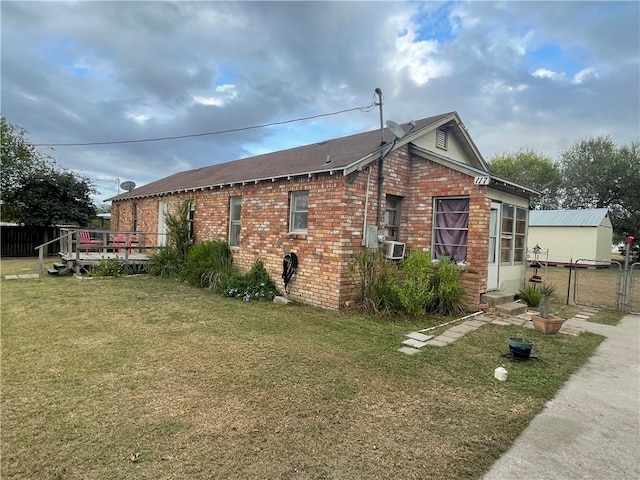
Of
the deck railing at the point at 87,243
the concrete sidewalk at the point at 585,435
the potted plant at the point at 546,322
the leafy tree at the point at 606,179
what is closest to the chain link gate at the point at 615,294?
Result: the potted plant at the point at 546,322

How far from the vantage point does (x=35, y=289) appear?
883 centimetres

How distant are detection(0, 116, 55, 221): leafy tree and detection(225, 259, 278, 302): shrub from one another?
18.0m

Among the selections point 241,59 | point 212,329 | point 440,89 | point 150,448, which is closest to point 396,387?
point 150,448

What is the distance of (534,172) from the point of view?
1409 inches

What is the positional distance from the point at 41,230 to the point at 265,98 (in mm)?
15868

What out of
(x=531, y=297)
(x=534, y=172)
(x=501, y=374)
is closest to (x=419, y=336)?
(x=501, y=374)

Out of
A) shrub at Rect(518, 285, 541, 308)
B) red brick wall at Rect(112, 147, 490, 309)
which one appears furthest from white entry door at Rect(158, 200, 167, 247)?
shrub at Rect(518, 285, 541, 308)

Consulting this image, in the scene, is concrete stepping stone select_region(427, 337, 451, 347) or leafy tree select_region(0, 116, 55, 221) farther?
leafy tree select_region(0, 116, 55, 221)

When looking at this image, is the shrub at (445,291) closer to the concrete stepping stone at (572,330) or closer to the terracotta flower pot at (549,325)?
the terracotta flower pot at (549,325)

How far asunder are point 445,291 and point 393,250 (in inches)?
58.4

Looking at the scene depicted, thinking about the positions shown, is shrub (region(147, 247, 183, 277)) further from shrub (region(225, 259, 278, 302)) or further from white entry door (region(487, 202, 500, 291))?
white entry door (region(487, 202, 500, 291))

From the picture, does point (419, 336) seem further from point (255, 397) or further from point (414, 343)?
point (255, 397)

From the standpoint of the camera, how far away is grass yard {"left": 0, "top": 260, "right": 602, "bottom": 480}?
2.37 m

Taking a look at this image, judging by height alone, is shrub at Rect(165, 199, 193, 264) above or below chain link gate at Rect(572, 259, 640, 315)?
above
